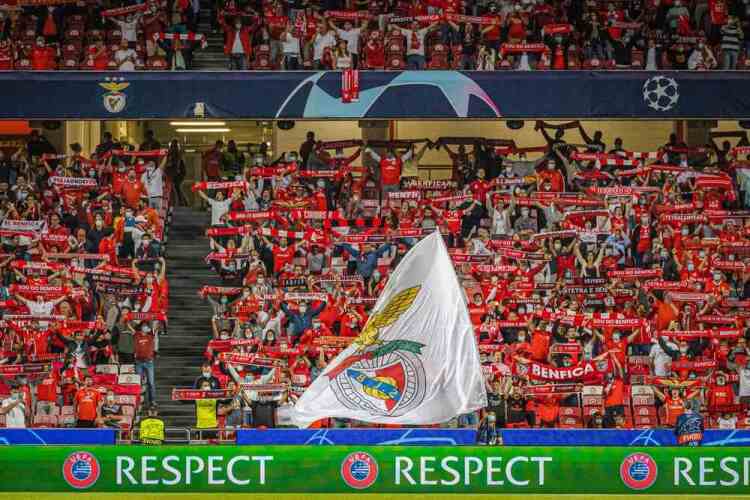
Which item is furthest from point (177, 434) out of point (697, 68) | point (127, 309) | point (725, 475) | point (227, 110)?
point (697, 68)

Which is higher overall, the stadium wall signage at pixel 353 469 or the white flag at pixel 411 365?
the white flag at pixel 411 365

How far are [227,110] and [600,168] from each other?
25.2ft

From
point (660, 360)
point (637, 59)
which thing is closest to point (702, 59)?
point (637, 59)

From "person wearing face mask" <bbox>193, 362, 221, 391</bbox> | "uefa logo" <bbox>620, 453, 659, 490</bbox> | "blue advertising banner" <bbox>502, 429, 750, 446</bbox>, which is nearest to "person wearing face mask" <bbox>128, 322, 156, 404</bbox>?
"person wearing face mask" <bbox>193, 362, 221, 391</bbox>

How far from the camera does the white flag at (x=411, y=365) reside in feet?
49.0

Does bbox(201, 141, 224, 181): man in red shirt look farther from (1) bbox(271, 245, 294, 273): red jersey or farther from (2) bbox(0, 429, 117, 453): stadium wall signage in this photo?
(2) bbox(0, 429, 117, 453): stadium wall signage

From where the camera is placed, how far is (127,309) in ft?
80.5

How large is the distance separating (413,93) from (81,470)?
32.3 feet

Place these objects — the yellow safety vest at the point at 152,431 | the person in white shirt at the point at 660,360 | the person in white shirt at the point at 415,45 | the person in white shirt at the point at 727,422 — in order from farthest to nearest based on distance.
→ the person in white shirt at the point at 415,45 < the person in white shirt at the point at 660,360 < the person in white shirt at the point at 727,422 < the yellow safety vest at the point at 152,431

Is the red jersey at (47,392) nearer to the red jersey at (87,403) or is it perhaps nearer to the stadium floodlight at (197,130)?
the red jersey at (87,403)

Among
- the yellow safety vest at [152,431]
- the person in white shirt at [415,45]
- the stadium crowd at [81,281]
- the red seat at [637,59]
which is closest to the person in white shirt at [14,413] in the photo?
the stadium crowd at [81,281]

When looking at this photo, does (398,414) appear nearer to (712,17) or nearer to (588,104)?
(588,104)

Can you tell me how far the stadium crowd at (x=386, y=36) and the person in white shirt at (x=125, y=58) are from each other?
23 mm

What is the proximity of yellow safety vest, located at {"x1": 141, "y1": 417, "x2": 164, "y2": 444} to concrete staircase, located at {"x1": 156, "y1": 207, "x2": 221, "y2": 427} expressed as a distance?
2.46 m
